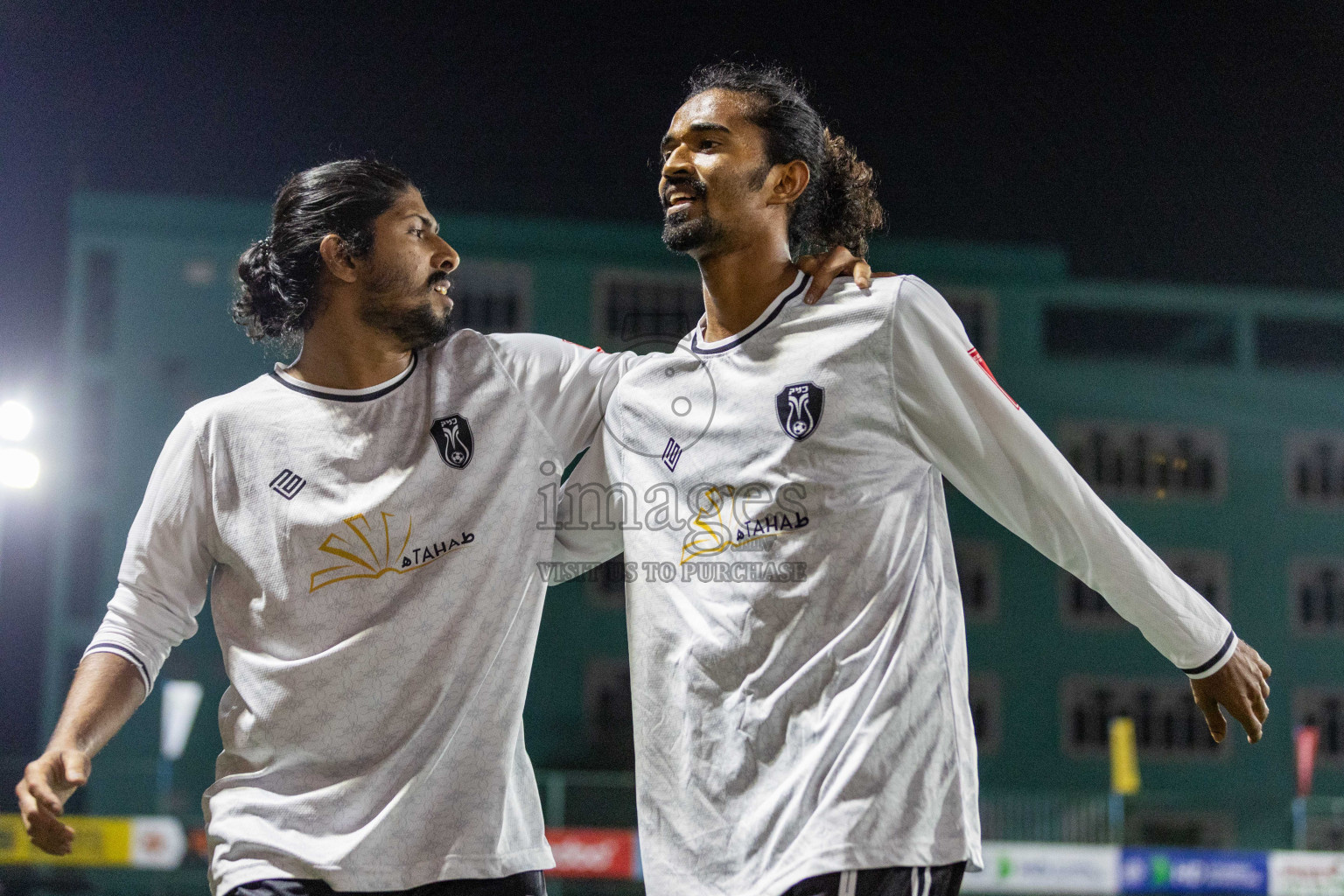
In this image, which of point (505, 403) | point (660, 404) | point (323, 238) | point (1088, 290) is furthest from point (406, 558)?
point (1088, 290)

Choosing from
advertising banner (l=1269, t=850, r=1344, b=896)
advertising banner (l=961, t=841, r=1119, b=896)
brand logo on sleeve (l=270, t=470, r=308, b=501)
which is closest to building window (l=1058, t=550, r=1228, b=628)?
advertising banner (l=961, t=841, r=1119, b=896)

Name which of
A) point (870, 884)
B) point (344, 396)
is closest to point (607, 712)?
point (344, 396)

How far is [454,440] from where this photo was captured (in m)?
2.57

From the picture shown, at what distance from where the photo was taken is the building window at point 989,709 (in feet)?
76.7

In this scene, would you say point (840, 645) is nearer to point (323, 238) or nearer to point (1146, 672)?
point (323, 238)

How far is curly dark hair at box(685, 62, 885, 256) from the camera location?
2.64m

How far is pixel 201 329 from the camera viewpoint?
22484mm

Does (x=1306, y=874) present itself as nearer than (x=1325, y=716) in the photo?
Yes

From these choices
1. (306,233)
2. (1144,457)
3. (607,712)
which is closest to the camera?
(306,233)

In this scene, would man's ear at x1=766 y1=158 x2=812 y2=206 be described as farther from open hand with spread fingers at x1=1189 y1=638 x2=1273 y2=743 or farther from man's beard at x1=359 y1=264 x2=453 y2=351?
open hand with spread fingers at x1=1189 y1=638 x2=1273 y2=743

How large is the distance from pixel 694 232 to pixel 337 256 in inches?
34.1

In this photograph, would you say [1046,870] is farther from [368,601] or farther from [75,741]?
[75,741]

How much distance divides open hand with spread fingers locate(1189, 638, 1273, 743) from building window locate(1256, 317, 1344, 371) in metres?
26.9

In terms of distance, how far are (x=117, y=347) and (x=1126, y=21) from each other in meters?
18.4
